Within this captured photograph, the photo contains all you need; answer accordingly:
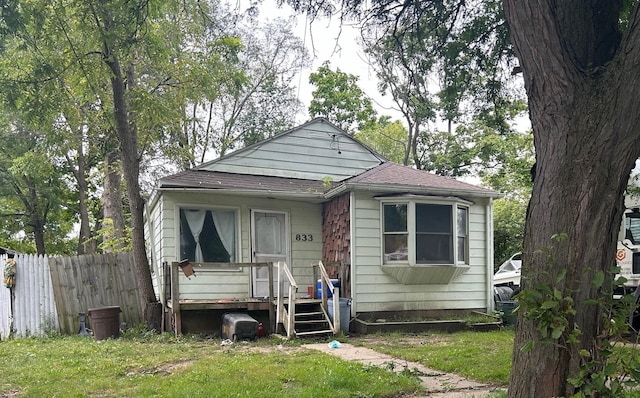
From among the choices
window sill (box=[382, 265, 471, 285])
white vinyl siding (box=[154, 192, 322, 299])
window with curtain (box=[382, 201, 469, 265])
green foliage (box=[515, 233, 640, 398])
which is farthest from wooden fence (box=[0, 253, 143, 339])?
green foliage (box=[515, 233, 640, 398])

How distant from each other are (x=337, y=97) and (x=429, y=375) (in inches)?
954

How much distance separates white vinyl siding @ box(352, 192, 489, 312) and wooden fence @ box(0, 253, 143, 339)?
4.98 m

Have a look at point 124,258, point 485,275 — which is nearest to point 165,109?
point 124,258

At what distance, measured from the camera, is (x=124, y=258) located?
12.0 meters

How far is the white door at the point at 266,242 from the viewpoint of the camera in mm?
11859

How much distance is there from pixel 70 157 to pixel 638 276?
23553 millimetres

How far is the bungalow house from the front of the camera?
36.6 ft

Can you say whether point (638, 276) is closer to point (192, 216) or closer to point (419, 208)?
point (419, 208)

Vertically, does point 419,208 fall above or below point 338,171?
below

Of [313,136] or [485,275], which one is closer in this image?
[485,275]

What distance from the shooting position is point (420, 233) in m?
11.3

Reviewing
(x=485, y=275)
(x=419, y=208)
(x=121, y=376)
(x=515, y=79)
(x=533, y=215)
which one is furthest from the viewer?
(x=485, y=275)

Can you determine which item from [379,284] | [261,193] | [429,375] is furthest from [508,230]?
[429,375]

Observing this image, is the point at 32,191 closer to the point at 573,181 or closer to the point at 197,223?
the point at 197,223
